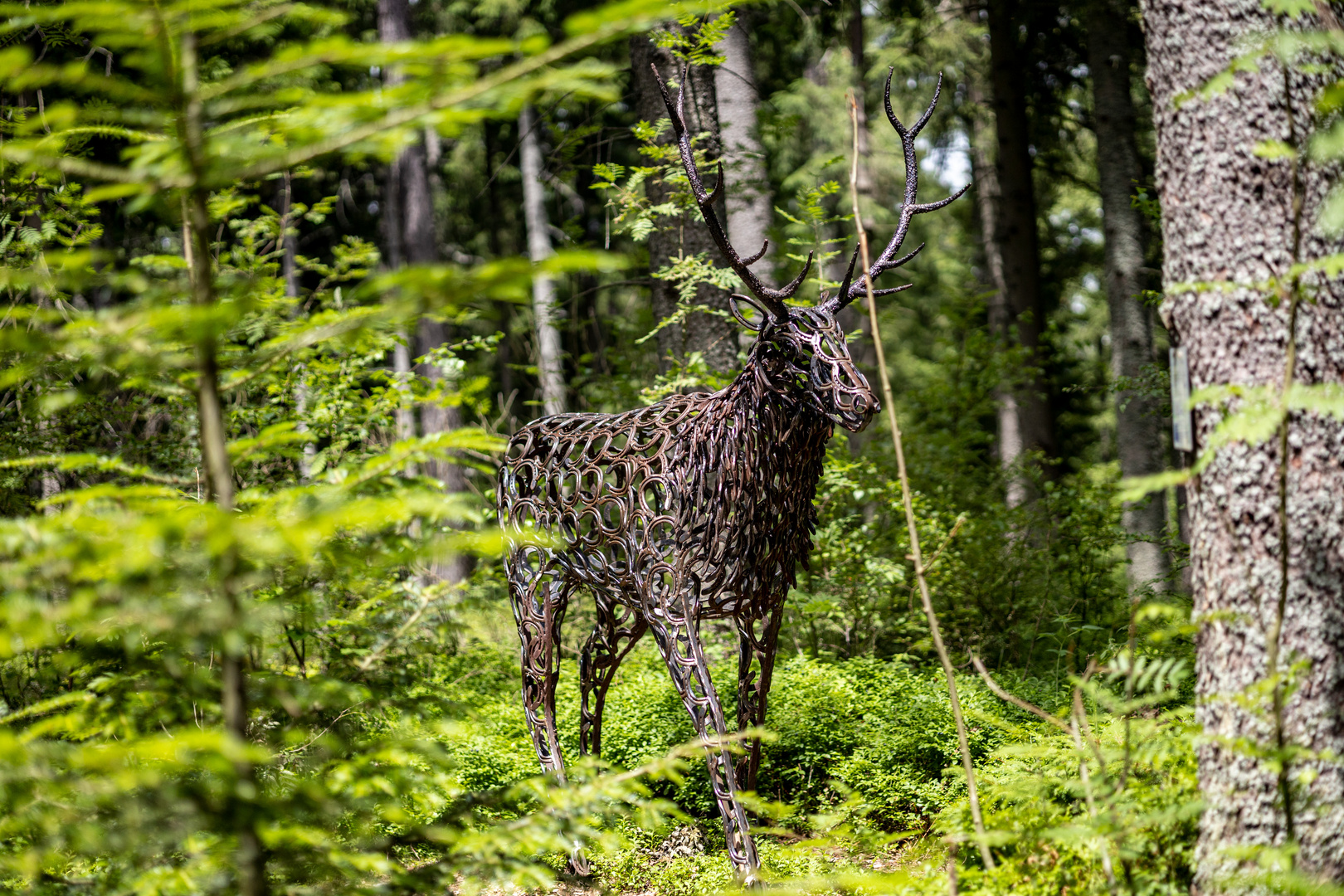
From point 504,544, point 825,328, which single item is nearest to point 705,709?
point 825,328

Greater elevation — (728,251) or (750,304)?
(728,251)

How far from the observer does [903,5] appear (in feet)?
38.5

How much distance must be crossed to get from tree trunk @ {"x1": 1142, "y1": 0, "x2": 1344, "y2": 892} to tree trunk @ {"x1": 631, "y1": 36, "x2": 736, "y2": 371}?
4.24 meters

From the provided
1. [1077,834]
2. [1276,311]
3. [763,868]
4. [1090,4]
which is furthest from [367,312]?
[1090,4]

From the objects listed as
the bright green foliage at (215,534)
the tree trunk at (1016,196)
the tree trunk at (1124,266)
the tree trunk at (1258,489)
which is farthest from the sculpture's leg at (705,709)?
the tree trunk at (1016,196)

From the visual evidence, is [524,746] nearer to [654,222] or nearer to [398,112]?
[654,222]

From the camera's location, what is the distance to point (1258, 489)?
296cm

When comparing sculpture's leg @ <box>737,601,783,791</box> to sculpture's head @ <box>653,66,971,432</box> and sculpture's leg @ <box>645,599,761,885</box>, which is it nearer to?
sculpture's leg @ <box>645,599,761,885</box>

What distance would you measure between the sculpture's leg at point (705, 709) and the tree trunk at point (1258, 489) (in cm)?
173

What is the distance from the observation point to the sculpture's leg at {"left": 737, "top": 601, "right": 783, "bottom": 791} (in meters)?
4.65

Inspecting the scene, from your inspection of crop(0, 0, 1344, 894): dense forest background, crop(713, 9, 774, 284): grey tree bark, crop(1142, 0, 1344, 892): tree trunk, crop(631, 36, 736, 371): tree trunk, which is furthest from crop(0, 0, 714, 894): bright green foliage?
crop(713, 9, 774, 284): grey tree bark

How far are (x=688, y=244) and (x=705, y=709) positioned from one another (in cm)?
415

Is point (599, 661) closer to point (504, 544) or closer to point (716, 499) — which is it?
point (716, 499)

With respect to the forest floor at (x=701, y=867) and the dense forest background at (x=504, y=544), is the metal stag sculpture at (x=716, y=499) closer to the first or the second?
the forest floor at (x=701, y=867)
